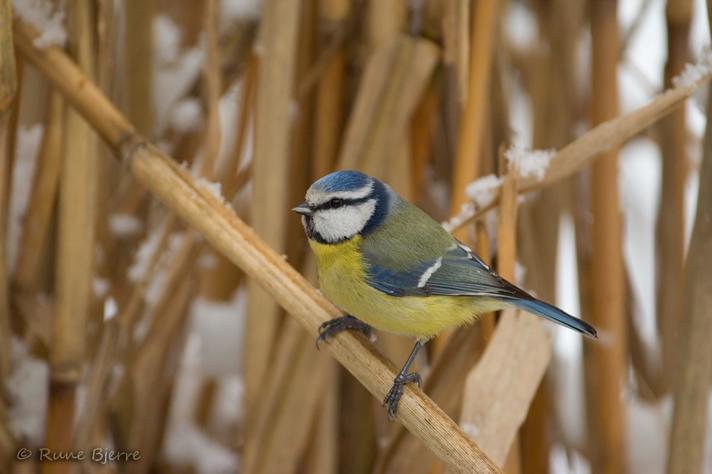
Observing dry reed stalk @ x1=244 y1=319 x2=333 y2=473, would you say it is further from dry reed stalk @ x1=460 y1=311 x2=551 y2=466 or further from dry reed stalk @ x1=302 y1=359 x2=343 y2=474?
dry reed stalk @ x1=460 y1=311 x2=551 y2=466

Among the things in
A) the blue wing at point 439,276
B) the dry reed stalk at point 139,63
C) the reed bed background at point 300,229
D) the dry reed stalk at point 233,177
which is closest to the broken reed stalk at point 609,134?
the reed bed background at point 300,229

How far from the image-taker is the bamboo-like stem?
3.34ft

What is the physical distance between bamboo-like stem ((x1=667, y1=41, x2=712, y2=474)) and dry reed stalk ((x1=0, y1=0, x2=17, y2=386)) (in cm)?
81

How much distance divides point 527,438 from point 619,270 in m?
0.30

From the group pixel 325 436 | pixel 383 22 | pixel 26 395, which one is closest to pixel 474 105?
pixel 383 22

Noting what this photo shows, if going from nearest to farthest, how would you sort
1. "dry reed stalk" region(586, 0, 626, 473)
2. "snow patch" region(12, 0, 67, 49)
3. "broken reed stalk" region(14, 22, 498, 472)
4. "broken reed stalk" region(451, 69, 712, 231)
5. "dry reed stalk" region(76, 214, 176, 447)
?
"broken reed stalk" region(14, 22, 498, 472)
"broken reed stalk" region(451, 69, 712, 231)
"snow patch" region(12, 0, 67, 49)
"dry reed stalk" region(76, 214, 176, 447)
"dry reed stalk" region(586, 0, 626, 473)

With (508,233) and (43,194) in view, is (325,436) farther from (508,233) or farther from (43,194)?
(43,194)

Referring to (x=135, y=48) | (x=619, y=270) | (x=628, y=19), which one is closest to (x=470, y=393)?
(x=619, y=270)

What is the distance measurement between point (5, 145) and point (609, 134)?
76 centimetres

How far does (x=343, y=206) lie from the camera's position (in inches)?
42.4

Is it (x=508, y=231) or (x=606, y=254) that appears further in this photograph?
(x=606, y=254)

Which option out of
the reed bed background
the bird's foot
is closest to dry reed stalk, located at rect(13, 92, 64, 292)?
the reed bed background

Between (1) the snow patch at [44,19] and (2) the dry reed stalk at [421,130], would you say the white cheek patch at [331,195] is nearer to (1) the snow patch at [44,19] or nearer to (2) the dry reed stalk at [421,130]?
(2) the dry reed stalk at [421,130]

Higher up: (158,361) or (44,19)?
(44,19)
